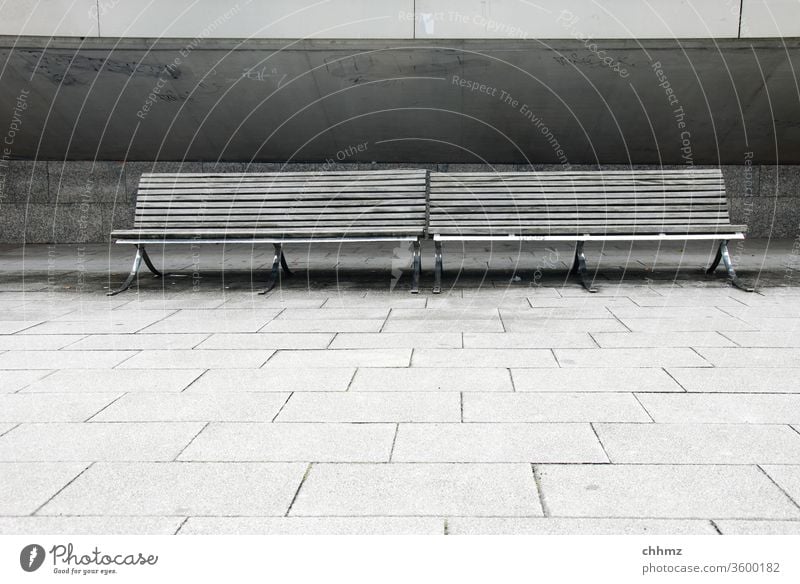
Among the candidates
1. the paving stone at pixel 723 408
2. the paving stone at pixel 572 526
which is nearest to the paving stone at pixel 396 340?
the paving stone at pixel 723 408

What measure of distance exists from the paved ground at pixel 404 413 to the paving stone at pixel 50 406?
0.02 m

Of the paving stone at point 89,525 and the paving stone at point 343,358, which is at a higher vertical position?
the paving stone at point 89,525

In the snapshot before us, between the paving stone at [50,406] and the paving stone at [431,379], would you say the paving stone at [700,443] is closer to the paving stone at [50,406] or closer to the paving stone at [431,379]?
the paving stone at [431,379]

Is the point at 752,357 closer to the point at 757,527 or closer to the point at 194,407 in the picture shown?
the point at 757,527

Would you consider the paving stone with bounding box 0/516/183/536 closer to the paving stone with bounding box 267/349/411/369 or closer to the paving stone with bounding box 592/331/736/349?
the paving stone with bounding box 267/349/411/369

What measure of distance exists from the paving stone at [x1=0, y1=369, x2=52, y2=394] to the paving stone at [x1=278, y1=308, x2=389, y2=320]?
1.90m

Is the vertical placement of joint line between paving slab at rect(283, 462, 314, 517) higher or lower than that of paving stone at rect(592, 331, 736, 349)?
lower

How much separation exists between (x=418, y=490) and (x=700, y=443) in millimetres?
1181

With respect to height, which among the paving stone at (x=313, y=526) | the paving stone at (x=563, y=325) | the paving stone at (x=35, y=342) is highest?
the paving stone at (x=563, y=325)

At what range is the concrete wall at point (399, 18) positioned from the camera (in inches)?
336

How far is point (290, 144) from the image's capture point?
423 inches

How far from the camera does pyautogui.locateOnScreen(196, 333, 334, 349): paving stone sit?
4.61 metres

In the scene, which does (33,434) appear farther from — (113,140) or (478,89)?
(113,140)

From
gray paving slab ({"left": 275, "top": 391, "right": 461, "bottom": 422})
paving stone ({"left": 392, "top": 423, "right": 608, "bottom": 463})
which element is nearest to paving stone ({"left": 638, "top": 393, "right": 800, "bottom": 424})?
paving stone ({"left": 392, "top": 423, "right": 608, "bottom": 463})
